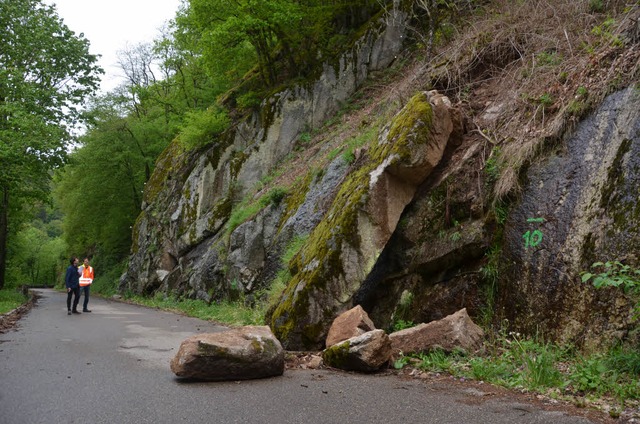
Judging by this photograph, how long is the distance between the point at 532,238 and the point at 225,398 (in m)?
4.51

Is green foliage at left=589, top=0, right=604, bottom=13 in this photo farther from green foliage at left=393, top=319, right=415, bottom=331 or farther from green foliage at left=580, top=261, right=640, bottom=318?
green foliage at left=393, top=319, right=415, bottom=331

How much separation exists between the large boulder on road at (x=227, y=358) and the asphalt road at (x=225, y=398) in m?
0.14

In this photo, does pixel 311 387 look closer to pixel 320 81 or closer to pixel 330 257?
pixel 330 257

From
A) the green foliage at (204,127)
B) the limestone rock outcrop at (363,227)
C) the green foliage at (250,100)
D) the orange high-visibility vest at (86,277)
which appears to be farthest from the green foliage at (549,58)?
the green foliage at (204,127)

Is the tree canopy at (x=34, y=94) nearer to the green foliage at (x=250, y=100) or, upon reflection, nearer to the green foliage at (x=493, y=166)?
the green foliage at (x=250, y=100)

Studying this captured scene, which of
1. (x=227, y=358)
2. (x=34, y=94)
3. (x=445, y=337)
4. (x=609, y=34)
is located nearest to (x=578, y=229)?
(x=445, y=337)

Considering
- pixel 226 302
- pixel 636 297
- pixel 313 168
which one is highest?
pixel 313 168

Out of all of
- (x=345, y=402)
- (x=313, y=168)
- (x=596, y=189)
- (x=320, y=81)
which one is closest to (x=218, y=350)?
(x=345, y=402)

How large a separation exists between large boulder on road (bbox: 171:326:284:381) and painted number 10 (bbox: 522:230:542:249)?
12.2 ft

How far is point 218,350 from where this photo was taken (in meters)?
5.37

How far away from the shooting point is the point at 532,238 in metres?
6.21

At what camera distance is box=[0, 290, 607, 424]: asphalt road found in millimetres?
3951

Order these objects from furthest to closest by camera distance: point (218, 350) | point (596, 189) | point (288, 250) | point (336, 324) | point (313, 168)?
point (313, 168)
point (288, 250)
point (336, 324)
point (596, 189)
point (218, 350)

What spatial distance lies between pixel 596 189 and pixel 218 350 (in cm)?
523
